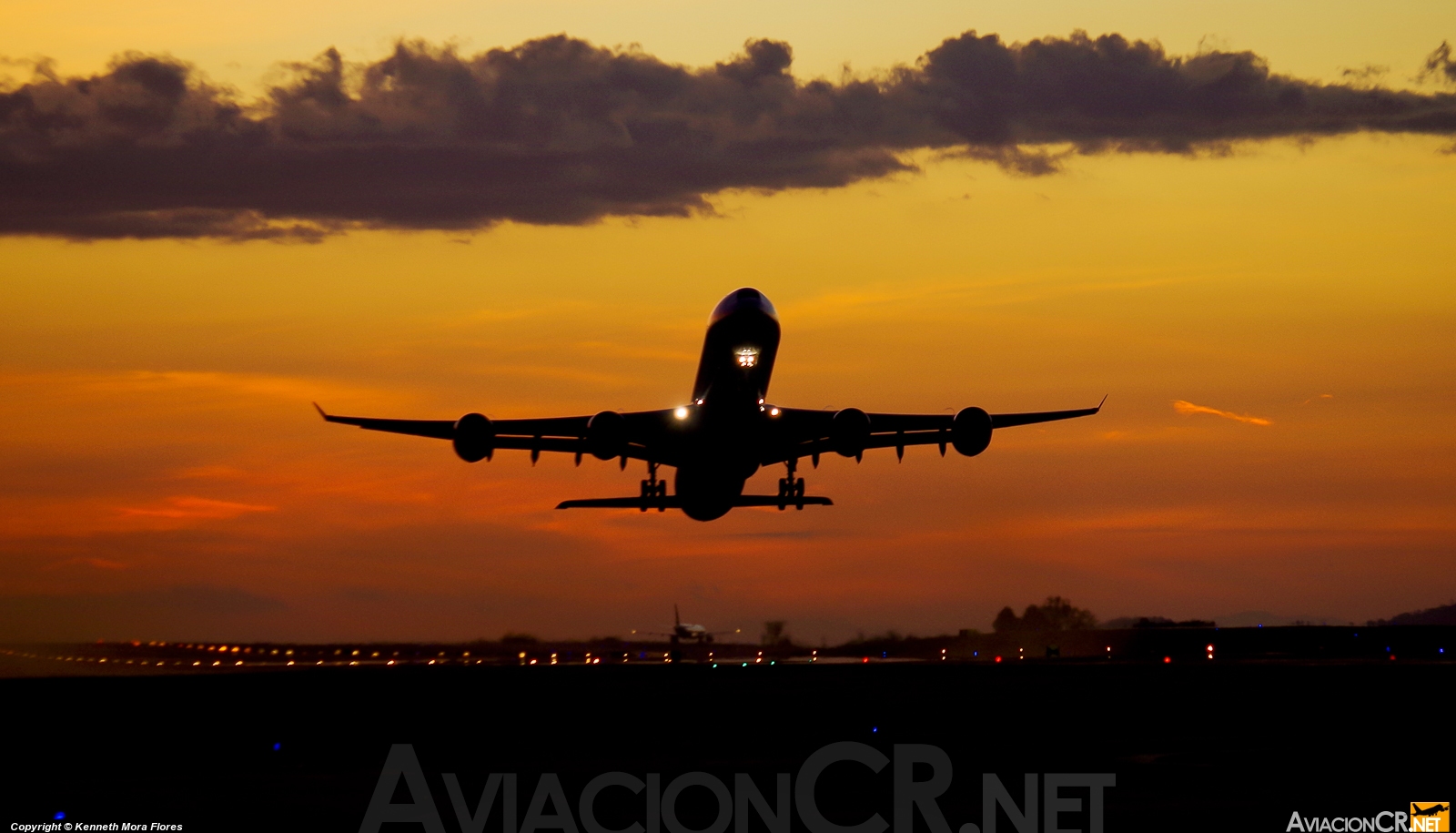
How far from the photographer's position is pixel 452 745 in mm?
34656

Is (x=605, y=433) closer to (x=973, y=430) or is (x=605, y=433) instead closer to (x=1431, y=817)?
(x=973, y=430)

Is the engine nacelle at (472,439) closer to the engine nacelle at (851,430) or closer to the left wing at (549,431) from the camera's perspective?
the left wing at (549,431)

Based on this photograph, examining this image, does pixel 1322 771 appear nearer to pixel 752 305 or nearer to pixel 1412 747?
pixel 1412 747

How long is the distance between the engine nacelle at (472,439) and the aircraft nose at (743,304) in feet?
31.0

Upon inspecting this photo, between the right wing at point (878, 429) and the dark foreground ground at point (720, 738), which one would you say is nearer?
the dark foreground ground at point (720, 738)

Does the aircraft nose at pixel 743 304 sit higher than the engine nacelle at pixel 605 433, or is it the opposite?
the aircraft nose at pixel 743 304

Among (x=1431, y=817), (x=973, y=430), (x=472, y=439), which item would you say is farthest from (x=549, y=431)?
(x=1431, y=817)

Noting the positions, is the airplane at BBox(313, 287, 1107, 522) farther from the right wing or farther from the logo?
the logo

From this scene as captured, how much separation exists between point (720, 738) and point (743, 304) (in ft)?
64.9

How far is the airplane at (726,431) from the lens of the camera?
51.1 meters

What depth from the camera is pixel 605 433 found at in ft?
167

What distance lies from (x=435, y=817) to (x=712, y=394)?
28377 mm

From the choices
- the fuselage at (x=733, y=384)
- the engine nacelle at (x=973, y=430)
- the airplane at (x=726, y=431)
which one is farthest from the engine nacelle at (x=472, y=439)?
the engine nacelle at (x=973, y=430)

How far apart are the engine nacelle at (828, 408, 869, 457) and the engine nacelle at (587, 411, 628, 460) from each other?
7.97 metres
